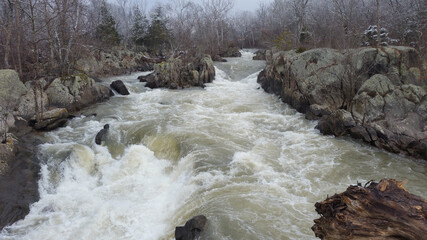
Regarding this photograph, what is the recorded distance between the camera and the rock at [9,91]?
412 inches

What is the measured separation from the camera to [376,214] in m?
2.38

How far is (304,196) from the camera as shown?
628 centimetres

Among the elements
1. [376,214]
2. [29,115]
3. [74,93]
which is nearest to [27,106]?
[29,115]

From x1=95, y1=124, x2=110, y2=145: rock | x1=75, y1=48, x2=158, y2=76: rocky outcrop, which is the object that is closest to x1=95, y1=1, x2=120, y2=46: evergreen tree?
x1=75, y1=48, x2=158, y2=76: rocky outcrop

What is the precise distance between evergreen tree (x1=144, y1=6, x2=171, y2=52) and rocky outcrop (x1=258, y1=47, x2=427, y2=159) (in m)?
26.6

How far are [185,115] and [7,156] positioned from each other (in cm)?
692

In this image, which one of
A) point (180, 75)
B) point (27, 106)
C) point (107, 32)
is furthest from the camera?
point (107, 32)

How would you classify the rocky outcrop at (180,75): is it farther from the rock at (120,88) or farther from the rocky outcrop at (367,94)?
the rocky outcrop at (367,94)

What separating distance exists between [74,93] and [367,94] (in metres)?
13.5

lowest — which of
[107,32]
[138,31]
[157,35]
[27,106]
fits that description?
[27,106]

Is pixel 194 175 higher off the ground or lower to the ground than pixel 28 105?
lower

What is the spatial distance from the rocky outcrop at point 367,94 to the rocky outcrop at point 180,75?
7.75 metres

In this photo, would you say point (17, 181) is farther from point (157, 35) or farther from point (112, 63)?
point (157, 35)

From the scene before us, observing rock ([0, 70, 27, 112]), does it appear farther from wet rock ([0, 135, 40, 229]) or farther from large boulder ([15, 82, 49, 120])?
wet rock ([0, 135, 40, 229])
